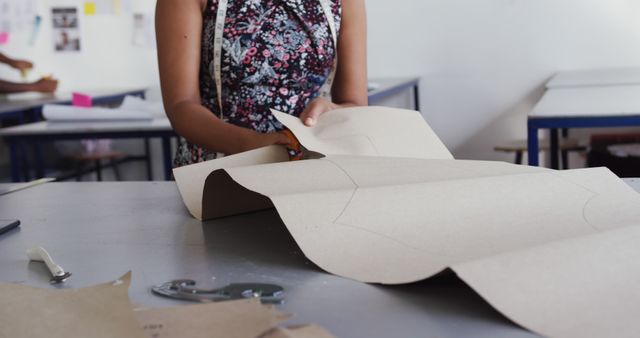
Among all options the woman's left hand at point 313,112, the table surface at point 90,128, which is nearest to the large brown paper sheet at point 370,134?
the woman's left hand at point 313,112

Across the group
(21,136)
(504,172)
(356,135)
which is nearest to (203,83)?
(356,135)

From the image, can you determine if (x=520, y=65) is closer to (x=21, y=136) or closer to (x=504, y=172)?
(x=21, y=136)

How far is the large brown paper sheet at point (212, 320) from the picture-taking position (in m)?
0.51

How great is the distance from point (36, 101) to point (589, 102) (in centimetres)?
283

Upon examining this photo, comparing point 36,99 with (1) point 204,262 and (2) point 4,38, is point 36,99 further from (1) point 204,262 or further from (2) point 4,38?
(1) point 204,262

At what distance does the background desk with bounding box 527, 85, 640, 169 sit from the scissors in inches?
68.1

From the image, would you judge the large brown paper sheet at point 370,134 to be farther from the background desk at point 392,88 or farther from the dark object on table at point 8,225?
the background desk at point 392,88

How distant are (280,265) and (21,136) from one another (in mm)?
2487

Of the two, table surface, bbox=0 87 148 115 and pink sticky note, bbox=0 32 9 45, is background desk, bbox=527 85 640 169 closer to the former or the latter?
table surface, bbox=0 87 148 115

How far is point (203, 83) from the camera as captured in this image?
1.54m

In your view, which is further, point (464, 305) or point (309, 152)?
Answer: point (309, 152)

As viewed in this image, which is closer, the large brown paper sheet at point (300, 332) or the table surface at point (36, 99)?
the large brown paper sheet at point (300, 332)

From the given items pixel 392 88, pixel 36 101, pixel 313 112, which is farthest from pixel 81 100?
pixel 313 112

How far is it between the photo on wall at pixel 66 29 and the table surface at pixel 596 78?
2906mm
